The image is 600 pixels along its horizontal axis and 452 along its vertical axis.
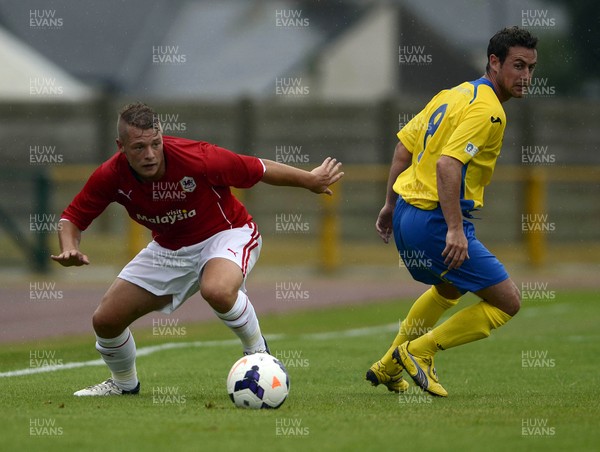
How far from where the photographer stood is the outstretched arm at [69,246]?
7445mm

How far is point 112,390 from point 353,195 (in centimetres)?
1528

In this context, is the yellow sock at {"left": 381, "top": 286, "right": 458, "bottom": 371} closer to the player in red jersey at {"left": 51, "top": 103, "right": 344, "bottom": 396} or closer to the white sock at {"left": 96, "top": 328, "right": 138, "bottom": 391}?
the player in red jersey at {"left": 51, "top": 103, "right": 344, "bottom": 396}

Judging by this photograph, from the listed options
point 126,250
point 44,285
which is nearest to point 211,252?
point 44,285

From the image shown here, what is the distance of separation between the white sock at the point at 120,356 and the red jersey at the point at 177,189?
2.33 feet

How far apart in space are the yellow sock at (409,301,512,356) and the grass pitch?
35cm

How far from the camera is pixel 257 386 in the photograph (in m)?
7.01

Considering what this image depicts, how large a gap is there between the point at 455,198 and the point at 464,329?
37.0 inches

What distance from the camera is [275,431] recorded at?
→ 6.14 m

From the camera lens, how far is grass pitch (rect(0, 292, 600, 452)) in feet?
19.3

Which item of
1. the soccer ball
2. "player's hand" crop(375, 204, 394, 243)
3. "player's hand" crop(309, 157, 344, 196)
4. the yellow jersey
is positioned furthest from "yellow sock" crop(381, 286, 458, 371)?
the soccer ball

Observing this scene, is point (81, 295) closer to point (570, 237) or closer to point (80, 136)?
point (80, 136)

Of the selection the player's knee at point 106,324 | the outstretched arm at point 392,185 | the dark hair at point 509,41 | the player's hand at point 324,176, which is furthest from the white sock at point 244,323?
the dark hair at point 509,41

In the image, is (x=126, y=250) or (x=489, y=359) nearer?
(x=489, y=359)

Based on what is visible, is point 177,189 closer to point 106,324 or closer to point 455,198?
point 106,324
